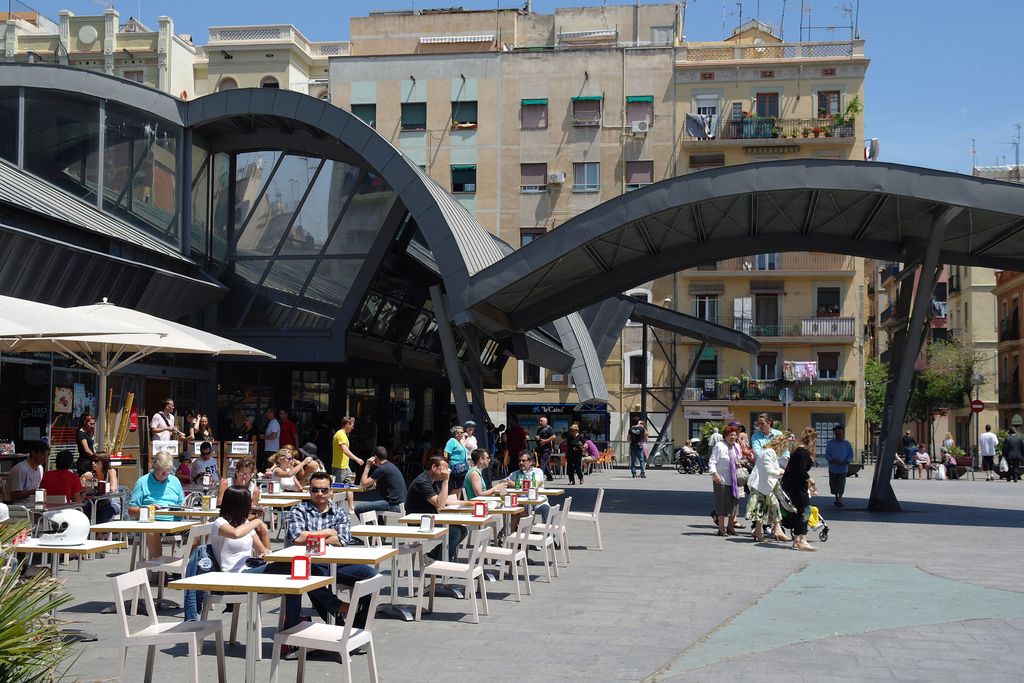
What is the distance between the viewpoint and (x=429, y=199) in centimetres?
2227

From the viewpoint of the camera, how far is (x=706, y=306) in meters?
53.4

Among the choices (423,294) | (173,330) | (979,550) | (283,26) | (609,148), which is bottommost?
(979,550)

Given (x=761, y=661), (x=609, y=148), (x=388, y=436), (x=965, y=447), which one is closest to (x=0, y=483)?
(x=761, y=661)

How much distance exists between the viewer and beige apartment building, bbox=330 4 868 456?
5238cm

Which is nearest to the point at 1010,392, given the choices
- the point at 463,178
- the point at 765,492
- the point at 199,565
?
the point at 463,178

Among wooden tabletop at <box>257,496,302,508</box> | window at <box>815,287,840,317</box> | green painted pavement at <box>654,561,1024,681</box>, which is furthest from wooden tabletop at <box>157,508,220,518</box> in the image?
window at <box>815,287,840,317</box>

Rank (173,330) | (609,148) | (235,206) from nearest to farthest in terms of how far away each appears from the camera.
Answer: (173,330)
(235,206)
(609,148)

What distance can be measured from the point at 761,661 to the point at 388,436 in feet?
90.1

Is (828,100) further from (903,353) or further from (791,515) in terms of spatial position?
(791,515)

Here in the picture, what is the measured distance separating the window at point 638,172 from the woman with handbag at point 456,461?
119ft

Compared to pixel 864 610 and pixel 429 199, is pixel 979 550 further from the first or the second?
pixel 429 199

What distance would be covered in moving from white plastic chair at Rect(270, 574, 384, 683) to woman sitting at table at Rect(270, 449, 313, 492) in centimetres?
920

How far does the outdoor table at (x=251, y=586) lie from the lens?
716cm

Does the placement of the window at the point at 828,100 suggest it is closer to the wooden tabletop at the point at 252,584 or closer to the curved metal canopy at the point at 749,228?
the curved metal canopy at the point at 749,228
